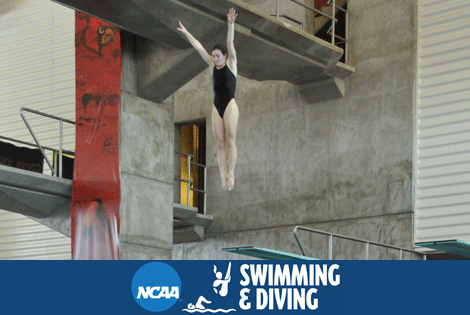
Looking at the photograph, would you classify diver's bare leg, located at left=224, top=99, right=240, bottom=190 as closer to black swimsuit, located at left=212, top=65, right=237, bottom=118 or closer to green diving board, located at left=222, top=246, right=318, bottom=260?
black swimsuit, located at left=212, top=65, right=237, bottom=118

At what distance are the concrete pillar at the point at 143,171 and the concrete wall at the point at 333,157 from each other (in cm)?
299

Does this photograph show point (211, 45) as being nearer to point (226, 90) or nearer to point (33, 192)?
point (33, 192)

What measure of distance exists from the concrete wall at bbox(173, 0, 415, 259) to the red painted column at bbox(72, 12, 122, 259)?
170 inches

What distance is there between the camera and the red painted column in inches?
643

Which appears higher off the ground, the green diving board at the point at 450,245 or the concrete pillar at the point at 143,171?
the concrete pillar at the point at 143,171

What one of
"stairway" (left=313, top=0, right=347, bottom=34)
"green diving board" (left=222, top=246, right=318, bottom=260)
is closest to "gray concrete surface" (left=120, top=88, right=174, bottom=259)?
"green diving board" (left=222, top=246, right=318, bottom=260)

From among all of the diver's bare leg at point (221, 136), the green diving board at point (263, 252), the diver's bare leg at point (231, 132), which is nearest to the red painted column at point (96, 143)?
the green diving board at point (263, 252)

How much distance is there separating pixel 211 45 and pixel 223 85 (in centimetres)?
565

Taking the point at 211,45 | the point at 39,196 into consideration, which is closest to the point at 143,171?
the point at 39,196

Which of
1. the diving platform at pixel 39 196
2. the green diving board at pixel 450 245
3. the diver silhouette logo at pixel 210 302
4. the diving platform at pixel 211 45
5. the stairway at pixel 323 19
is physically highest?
the stairway at pixel 323 19

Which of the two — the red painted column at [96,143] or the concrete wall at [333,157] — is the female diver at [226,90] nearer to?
the red painted column at [96,143]

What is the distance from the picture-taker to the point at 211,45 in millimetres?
15711

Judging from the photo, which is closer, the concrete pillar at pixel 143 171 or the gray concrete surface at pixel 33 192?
the gray concrete surface at pixel 33 192

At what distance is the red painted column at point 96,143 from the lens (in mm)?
16328
